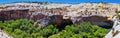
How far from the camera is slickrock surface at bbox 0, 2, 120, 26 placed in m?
45.5

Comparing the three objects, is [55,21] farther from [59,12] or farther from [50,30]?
[50,30]

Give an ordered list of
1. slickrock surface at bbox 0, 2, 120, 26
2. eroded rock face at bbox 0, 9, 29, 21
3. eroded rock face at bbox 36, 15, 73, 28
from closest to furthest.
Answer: slickrock surface at bbox 0, 2, 120, 26
eroded rock face at bbox 36, 15, 73, 28
eroded rock face at bbox 0, 9, 29, 21

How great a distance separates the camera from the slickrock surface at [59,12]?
45.5 meters

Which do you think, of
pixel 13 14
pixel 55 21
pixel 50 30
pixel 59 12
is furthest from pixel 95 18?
pixel 13 14

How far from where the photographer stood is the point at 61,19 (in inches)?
1960

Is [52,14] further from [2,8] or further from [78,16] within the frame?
[2,8]

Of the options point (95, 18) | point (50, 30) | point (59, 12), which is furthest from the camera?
point (59, 12)

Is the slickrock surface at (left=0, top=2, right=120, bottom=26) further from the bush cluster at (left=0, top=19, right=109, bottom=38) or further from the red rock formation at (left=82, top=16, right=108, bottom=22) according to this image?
the bush cluster at (left=0, top=19, right=109, bottom=38)

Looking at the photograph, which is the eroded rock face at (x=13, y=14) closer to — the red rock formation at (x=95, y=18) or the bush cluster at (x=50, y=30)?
the bush cluster at (x=50, y=30)

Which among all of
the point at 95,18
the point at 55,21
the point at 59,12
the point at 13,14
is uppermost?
the point at 59,12

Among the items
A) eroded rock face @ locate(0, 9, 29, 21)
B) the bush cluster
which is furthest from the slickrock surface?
the bush cluster

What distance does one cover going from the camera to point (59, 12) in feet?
161

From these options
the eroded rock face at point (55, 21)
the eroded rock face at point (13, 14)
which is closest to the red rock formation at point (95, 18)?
the eroded rock face at point (55, 21)

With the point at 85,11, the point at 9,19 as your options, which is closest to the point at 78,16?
the point at 85,11
